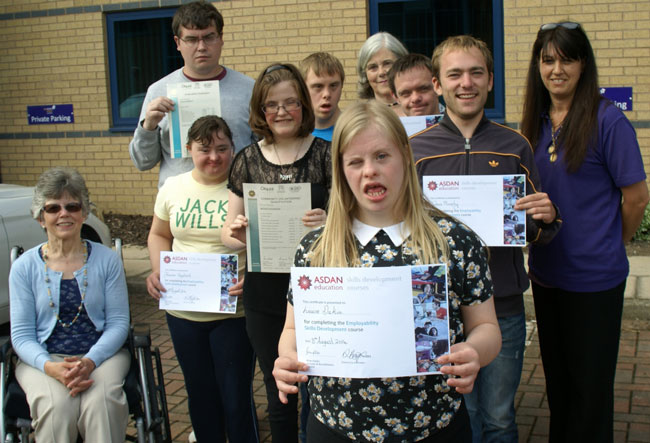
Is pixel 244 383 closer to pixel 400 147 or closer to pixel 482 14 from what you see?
pixel 400 147

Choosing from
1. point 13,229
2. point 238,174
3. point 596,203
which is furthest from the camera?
point 13,229

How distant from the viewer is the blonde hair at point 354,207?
2.12m

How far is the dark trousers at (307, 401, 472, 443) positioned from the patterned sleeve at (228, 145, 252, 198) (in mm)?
1311

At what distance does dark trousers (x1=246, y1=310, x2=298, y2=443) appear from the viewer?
3270mm

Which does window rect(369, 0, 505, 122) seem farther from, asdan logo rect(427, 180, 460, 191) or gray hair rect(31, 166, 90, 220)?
asdan logo rect(427, 180, 460, 191)

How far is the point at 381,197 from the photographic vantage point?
210 centimetres

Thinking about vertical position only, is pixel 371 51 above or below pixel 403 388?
above

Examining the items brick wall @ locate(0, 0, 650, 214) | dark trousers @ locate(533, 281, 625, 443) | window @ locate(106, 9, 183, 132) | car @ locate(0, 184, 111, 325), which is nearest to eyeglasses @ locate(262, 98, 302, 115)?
dark trousers @ locate(533, 281, 625, 443)

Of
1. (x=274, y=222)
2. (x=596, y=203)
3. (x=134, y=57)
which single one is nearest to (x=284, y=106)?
(x=274, y=222)

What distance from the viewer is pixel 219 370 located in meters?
3.57

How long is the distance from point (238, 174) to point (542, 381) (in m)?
2.92

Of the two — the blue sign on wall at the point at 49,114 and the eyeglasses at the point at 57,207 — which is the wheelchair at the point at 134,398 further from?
the blue sign on wall at the point at 49,114

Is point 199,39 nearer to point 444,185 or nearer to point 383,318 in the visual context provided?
point 444,185

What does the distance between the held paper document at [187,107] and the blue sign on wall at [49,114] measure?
7.44 metres
